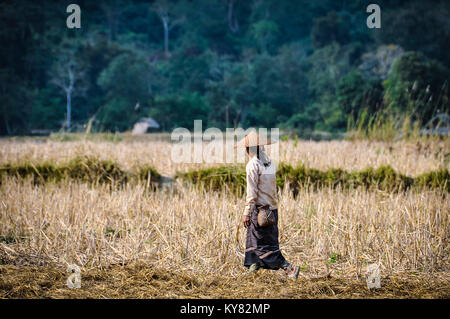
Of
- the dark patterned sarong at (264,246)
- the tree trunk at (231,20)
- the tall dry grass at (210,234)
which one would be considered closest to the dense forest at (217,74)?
the tree trunk at (231,20)

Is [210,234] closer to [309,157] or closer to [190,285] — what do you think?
[190,285]

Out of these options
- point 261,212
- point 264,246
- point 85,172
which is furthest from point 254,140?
point 85,172

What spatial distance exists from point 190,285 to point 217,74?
93.5 ft

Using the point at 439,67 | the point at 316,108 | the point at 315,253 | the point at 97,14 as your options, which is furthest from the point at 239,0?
the point at 315,253

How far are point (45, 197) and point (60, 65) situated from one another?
2151cm

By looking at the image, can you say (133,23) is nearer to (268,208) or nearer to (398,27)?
(398,27)

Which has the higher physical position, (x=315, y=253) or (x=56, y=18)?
(x=56, y=18)

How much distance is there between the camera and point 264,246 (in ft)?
12.3

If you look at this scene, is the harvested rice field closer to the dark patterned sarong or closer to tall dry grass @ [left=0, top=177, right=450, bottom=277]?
tall dry grass @ [left=0, top=177, right=450, bottom=277]

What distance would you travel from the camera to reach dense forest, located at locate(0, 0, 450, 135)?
21391mm

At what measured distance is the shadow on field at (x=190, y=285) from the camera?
346 cm

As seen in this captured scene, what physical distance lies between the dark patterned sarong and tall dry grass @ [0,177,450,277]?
10.4 inches

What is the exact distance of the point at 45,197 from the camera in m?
5.96

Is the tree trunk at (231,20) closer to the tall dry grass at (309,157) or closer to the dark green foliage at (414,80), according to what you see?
the dark green foliage at (414,80)
